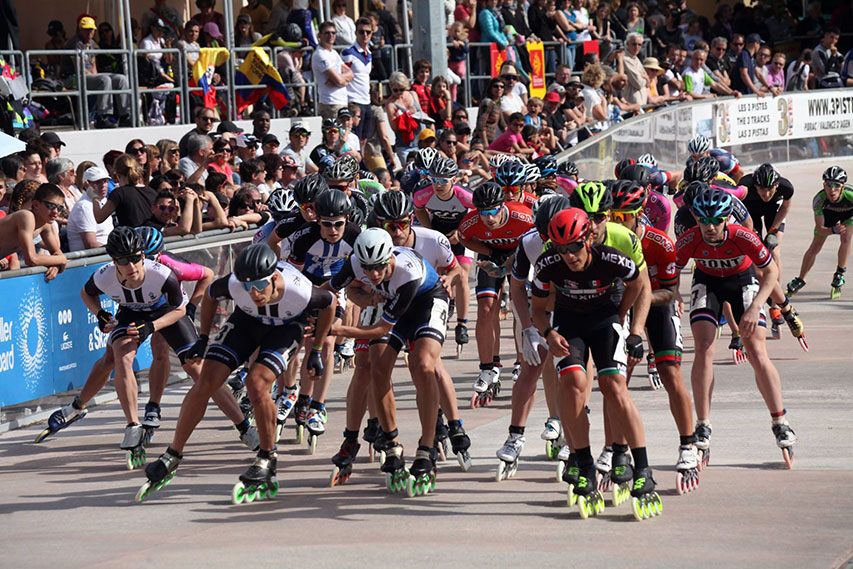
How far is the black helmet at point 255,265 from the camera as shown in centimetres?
825

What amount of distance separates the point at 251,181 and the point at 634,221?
6386mm

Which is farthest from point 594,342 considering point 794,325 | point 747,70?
point 747,70

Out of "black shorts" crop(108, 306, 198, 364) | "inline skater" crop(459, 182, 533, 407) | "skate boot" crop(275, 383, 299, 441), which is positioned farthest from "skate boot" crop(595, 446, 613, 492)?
"black shorts" crop(108, 306, 198, 364)

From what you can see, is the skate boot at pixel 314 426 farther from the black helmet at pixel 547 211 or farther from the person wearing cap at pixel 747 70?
the person wearing cap at pixel 747 70

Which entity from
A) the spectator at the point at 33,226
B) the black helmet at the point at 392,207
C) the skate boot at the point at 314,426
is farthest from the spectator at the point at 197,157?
the black helmet at the point at 392,207

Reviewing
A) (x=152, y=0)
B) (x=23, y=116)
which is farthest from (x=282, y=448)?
(x=152, y=0)

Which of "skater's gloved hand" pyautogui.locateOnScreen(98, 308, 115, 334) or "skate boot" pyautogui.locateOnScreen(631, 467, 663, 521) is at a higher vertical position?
"skater's gloved hand" pyautogui.locateOnScreen(98, 308, 115, 334)

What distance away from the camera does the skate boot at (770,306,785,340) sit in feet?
45.5

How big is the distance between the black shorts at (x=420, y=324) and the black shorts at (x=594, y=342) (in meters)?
1.08

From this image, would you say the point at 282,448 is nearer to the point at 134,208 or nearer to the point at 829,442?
the point at 134,208

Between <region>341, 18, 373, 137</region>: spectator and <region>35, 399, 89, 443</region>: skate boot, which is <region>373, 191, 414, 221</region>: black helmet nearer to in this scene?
<region>35, 399, 89, 443</region>: skate boot

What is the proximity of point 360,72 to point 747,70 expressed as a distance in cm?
1169

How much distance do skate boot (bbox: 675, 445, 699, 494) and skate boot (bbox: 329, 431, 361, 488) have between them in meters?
2.14

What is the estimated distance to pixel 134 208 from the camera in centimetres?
1227
